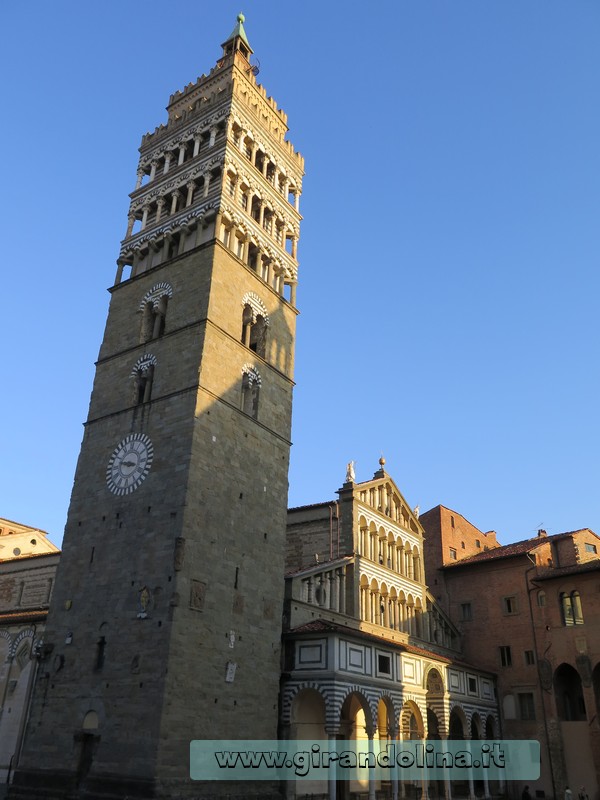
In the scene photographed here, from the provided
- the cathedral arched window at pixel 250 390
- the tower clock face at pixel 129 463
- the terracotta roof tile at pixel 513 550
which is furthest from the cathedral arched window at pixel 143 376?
the terracotta roof tile at pixel 513 550

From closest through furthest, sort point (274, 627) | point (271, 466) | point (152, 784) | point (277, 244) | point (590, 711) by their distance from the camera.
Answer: point (152, 784) → point (274, 627) → point (271, 466) → point (590, 711) → point (277, 244)

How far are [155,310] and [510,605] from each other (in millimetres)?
22753

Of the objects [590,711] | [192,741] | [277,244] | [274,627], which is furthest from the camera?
[277,244]

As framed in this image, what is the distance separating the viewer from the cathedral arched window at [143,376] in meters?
25.9

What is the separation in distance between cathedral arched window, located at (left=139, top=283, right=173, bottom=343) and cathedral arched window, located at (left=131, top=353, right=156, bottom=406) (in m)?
1.08

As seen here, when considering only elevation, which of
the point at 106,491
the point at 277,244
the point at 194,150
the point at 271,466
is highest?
the point at 194,150

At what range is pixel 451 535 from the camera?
4072 centimetres

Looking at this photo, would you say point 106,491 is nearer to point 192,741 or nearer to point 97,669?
point 97,669

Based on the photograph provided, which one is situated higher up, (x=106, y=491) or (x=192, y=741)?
(x=106, y=491)

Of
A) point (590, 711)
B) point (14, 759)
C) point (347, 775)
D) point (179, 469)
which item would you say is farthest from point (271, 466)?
point (590, 711)

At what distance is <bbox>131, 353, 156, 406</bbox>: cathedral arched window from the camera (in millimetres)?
25922

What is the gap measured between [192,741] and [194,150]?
24102 millimetres

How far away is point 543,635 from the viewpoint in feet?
108

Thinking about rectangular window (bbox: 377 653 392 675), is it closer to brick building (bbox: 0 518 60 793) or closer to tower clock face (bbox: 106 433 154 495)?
tower clock face (bbox: 106 433 154 495)
